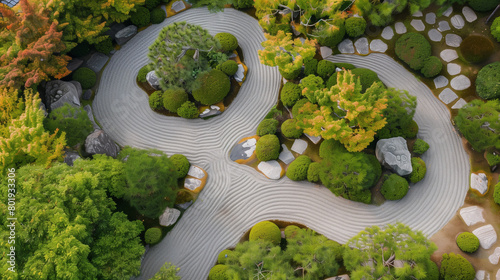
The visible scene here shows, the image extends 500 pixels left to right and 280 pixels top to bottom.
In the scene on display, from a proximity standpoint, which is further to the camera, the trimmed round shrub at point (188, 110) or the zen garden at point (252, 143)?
the trimmed round shrub at point (188, 110)

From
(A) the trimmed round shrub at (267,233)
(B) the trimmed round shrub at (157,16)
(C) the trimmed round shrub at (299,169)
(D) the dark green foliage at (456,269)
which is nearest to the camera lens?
(D) the dark green foliage at (456,269)

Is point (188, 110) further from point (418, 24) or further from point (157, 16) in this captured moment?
point (418, 24)

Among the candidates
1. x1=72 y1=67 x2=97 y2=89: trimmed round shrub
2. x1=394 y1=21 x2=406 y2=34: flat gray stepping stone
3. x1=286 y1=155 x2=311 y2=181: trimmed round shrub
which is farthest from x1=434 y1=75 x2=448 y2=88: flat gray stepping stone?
x1=72 y1=67 x2=97 y2=89: trimmed round shrub

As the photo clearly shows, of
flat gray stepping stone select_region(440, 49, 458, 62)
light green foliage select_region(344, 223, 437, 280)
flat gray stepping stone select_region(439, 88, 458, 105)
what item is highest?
flat gray stepping stone select_region(440, 49, 458, 62)

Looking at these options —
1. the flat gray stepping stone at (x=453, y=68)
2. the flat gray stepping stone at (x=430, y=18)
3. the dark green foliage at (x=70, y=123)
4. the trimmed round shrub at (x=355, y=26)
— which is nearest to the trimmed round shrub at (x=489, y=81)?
the flat gray stepping stone at (x=453, y=68)

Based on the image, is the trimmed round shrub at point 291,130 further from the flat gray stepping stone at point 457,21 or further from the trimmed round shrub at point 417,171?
the flat gray stepping stone at point 457,21

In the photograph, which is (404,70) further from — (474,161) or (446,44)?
(474,161)

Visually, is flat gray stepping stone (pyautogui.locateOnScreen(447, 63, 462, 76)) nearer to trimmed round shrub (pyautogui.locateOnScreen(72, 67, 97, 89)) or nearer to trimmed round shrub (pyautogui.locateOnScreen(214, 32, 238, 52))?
trimmed round shrub (pyautogui.locateOnScreen(214, 32, 238, 52))

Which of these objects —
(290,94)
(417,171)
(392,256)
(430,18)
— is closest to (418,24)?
(430,18)
